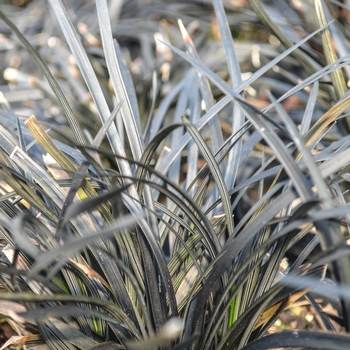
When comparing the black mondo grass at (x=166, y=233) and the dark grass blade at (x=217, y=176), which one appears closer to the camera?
the black mondo grass at (x=166, y=233)

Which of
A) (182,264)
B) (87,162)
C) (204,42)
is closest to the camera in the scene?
(87,162)

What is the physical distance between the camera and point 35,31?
1985mm

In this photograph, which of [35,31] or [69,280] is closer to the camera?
[69,280]

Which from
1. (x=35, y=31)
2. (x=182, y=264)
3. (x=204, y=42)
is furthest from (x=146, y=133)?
(x=35, y=31)

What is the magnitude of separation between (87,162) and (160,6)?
1435 millimetres

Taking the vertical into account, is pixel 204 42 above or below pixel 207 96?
above

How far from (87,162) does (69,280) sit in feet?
0.56

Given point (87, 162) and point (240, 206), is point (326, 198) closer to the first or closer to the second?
point (87, 162)

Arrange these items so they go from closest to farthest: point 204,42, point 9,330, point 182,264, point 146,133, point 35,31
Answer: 1. point 182,264
2. point 9,330
3. point 146,133
4. point 204,42
5. point 35,31

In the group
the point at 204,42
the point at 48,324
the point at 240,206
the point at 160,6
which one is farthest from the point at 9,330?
the point at 160,6

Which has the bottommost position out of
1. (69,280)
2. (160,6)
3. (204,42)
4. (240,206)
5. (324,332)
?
(324,332)

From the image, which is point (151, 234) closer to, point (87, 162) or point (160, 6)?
point (87, 162)

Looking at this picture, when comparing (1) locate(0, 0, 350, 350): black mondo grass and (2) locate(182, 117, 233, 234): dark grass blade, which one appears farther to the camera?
(2) locate(182, 117, 233, 234): dark grass blade

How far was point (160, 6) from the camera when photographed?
1862mm
